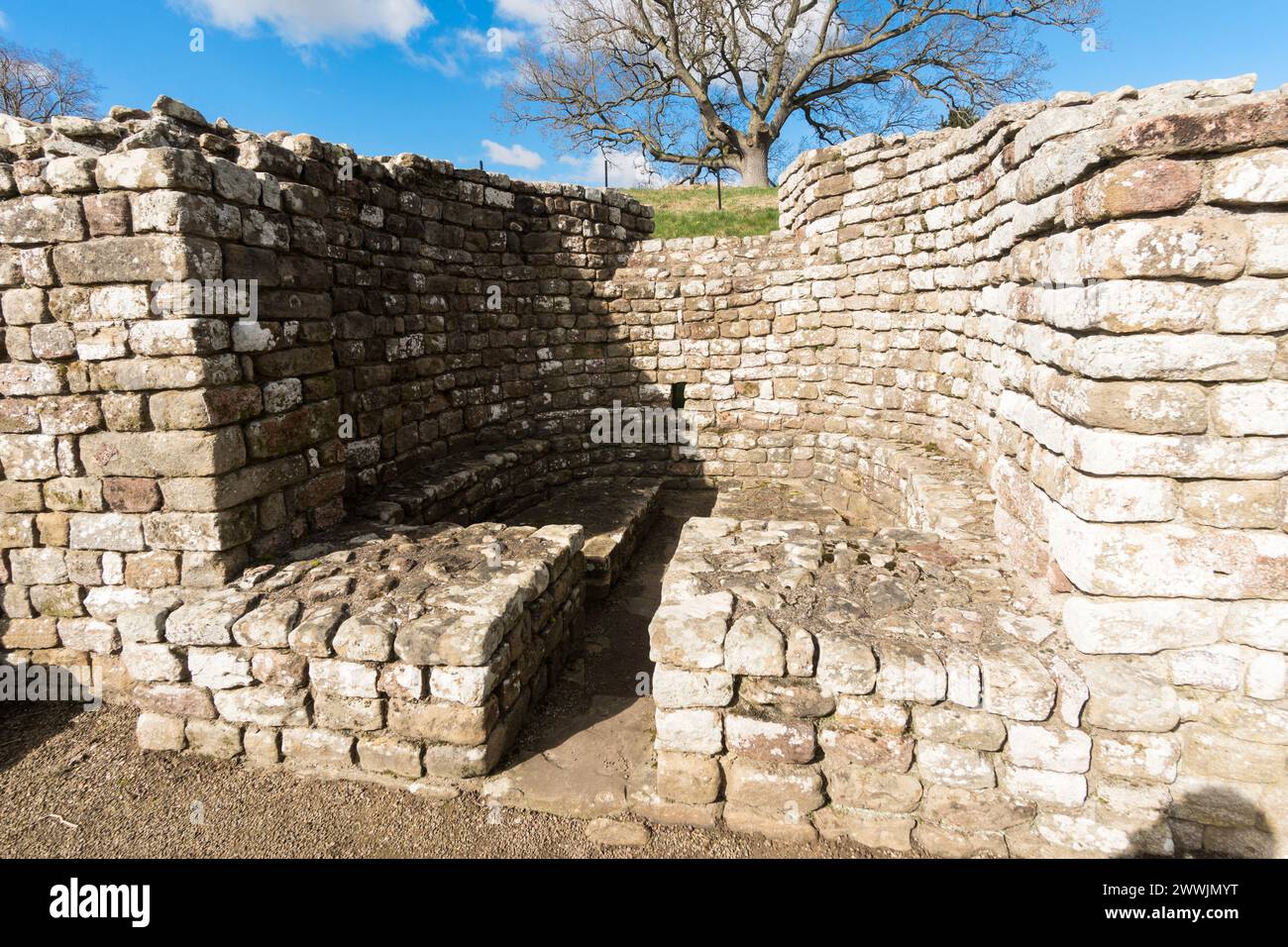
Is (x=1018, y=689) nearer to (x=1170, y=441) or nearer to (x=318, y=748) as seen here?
(x=1170, y=441)

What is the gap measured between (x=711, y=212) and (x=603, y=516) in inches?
408

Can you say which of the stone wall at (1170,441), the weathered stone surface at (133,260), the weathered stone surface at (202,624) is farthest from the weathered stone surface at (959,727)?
the weathered stone surface at (133,260)

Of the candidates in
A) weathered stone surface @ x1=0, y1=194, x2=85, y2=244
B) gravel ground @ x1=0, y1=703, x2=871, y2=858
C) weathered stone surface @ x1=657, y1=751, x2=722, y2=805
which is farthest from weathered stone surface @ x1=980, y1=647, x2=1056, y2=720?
weathered stone surface @ x1=0, y1=194, x2=85, y2=244

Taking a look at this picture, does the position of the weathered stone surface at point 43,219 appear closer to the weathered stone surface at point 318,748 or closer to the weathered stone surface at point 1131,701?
the weathered stone surface at point 318,748

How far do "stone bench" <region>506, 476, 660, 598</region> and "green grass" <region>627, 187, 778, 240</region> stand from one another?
540cm

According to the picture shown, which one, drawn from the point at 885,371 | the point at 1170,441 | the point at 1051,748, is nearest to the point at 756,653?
the point at 1051,748

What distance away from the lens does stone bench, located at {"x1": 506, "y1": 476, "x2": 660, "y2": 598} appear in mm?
5531

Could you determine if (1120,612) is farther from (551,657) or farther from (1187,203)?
(551,657)

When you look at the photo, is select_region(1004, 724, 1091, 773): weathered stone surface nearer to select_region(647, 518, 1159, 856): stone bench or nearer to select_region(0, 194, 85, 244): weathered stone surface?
select_region(647, 518, 1159, 856): stone bench

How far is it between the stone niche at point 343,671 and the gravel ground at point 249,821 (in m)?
0.15

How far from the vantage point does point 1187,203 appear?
8.12 feet

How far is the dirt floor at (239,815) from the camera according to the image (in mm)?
2957

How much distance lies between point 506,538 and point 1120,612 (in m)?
3.35
